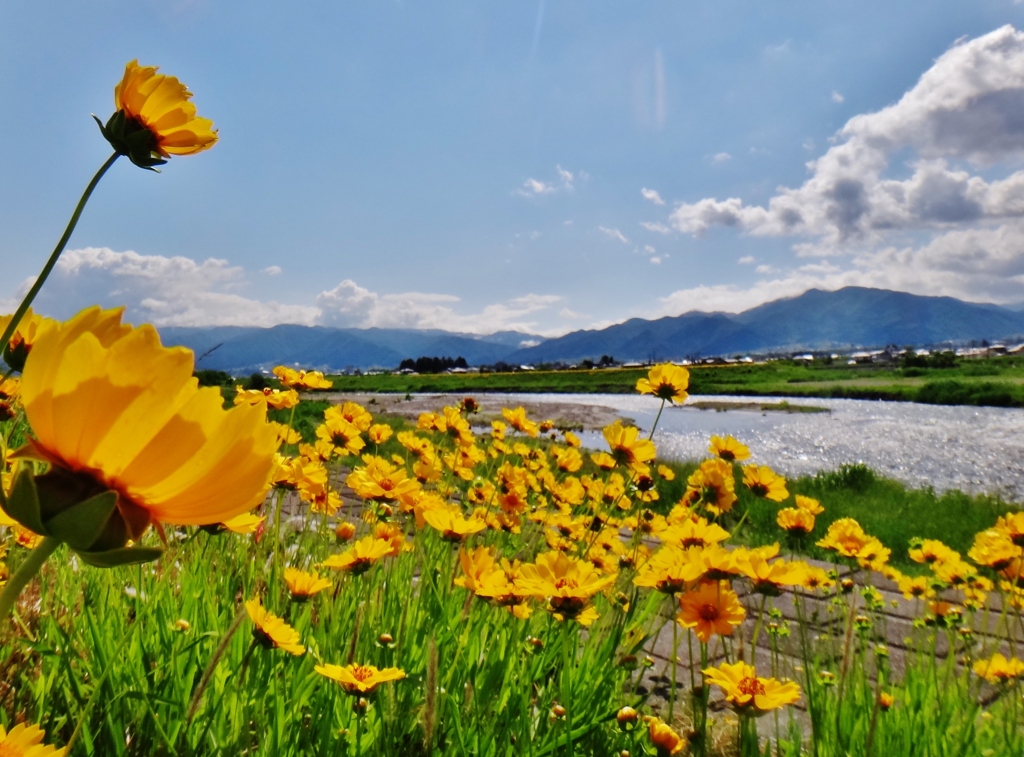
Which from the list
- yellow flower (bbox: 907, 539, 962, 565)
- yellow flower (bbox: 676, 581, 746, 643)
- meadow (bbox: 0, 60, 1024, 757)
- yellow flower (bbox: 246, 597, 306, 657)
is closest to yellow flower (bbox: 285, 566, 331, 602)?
meadow (bbox: 0, 60, 1024, 757)

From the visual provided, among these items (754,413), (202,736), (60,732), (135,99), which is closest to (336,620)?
(202,736)

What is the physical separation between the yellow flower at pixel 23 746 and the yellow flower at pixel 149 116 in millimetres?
747

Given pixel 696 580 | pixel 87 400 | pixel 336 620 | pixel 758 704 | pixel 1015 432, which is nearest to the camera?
pixel 87 400

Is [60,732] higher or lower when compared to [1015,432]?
higher

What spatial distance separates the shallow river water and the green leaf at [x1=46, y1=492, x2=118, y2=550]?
892 centimetres

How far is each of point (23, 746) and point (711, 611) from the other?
110 cm

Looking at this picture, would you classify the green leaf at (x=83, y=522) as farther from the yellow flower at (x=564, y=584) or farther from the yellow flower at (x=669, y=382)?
Result: the yellow flower at (x=669, y=382)

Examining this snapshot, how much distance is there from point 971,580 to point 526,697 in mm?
1802

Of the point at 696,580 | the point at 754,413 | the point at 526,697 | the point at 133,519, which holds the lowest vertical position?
the point at 754,413

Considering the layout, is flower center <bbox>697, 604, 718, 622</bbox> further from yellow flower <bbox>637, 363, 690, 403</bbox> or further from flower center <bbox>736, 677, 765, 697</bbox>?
yellow flower <bbox>637, 363, 690, 403</bbox>

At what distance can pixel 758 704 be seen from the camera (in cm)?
107

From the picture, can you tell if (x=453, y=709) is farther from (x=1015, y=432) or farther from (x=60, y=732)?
(x=1015, y=432)

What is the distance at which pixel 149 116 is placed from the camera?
94 centimetres

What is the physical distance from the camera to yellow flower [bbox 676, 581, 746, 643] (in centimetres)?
127
